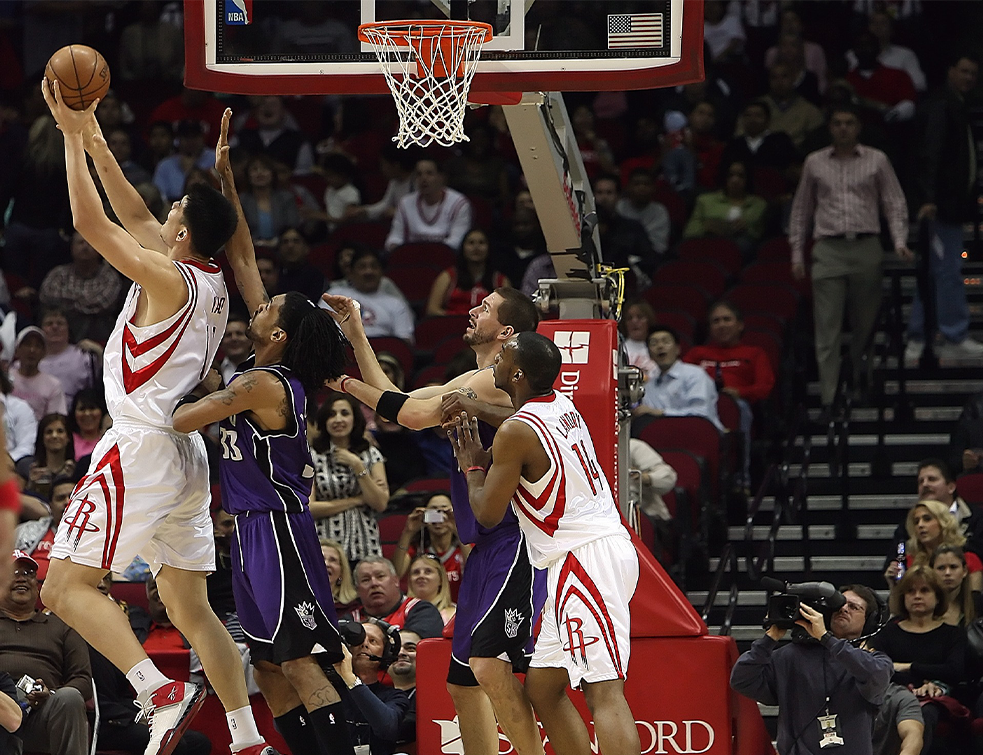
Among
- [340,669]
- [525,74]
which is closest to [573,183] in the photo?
[525,74]

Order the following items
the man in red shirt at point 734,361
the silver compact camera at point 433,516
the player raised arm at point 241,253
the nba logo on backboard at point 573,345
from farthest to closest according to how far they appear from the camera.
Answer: the man in red shirt at point 734,361 → the silver compact camera at point 433,516 → the nba logo on backboard at point 573,345 → the player raised arm at point 241,253

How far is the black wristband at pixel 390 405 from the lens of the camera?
283 inches

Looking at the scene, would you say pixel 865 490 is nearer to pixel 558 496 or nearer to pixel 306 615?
pixel 558 496

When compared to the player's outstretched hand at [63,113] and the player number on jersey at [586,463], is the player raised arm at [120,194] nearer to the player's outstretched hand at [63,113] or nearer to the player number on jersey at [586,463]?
the player's outstretched hand at [63,113]

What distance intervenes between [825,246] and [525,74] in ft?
19.6

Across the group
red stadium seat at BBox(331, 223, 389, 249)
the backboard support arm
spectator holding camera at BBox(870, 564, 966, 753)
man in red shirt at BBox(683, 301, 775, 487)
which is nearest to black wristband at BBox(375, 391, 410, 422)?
the backboard support arm

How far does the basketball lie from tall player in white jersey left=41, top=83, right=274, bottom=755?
5 centimetres

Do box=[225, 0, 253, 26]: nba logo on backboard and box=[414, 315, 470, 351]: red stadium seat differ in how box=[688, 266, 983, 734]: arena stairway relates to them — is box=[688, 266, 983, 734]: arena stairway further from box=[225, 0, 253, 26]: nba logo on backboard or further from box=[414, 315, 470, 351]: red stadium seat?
box=[225, 0, 253, 26]: nba logo on backboard

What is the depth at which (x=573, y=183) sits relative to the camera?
892 cm

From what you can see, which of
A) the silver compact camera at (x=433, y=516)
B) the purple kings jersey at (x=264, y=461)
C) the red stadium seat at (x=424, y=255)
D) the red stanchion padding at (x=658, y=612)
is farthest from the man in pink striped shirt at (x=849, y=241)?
the purple kings jersey at (x=264, y=461)

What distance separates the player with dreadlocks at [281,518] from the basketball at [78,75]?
1.18m

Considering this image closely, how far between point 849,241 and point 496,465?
275 inches

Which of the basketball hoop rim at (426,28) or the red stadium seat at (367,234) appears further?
the red stadium seat at (367,234)

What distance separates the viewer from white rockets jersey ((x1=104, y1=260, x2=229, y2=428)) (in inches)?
271
